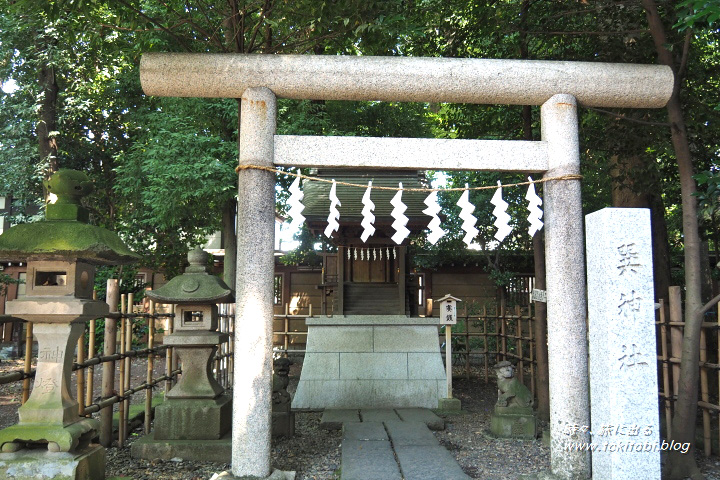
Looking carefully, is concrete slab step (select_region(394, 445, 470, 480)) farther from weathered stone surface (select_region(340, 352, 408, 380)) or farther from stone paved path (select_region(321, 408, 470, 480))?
weathered stone surface (select_region(340, 352, 408, 380))

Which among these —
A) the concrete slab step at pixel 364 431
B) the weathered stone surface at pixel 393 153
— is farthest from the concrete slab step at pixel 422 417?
the weathered stone surface at pixel 393 153

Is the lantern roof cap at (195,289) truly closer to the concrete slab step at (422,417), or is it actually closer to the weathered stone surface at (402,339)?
the concrete slab step at (422,417)

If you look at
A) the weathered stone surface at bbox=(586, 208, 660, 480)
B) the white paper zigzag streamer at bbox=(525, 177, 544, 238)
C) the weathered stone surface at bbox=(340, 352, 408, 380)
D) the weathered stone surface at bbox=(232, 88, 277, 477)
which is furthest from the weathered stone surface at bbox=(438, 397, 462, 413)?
the weathered stone surface at bbox=(232, 88, 277, 477)

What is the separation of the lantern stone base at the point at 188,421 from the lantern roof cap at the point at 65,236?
6.61 feet

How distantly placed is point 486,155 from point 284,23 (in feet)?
11.1

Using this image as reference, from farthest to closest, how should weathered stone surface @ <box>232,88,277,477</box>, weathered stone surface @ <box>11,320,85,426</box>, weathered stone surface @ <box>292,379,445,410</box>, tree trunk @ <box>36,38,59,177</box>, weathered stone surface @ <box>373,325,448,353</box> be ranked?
A: tree trunk @ <box>36,38,59,177</box> → weathered stone surface @ <box>373,325,448,353</box> → weathered stone surface @ <box>292,379,445,410</box> → weathered stone surface @ <box>232,88,277,477</box> → weathered stone surface @ <box>11,320,85,426</box>

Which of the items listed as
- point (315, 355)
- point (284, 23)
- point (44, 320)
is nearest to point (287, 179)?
point (315, 355)

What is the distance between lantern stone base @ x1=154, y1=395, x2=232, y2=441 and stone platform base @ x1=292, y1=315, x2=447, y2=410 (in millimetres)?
3553

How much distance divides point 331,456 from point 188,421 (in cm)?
166

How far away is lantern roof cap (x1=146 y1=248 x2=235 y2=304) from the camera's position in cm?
600

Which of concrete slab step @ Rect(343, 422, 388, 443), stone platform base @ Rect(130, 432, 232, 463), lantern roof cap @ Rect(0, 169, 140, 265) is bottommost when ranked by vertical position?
concrete slab step @ Rect(343, 422, 388, 443)

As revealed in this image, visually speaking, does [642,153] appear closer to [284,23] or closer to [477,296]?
[284,23]

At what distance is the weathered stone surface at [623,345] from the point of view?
4066mm

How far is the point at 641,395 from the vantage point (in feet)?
13.4
